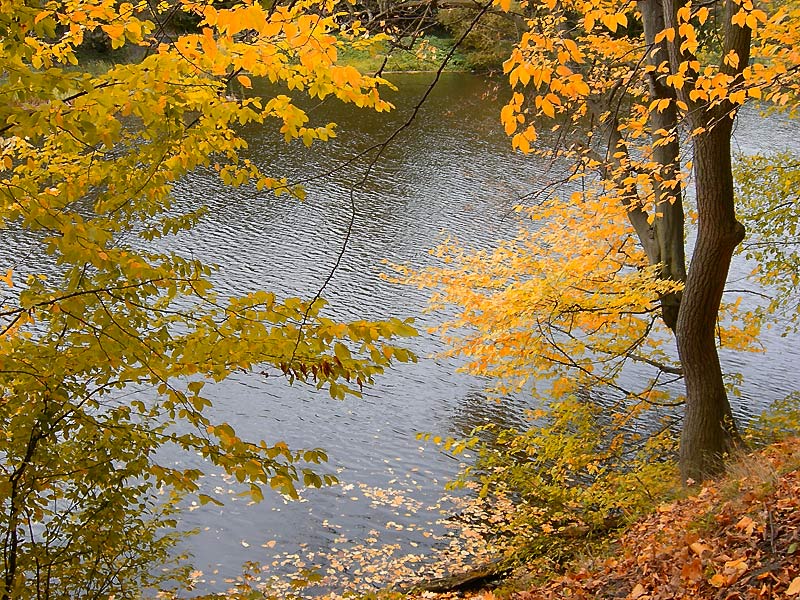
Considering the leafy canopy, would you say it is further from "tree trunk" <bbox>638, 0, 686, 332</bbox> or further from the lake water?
"tree trunk" <bbox>638, 0, 686, 332</bbox>

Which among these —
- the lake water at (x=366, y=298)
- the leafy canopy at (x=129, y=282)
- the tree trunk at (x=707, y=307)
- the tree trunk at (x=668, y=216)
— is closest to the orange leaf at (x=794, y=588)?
the leafy canopy at (x=129, y=282)

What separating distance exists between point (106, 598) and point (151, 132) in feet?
10.6

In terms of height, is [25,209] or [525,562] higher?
[25,209]

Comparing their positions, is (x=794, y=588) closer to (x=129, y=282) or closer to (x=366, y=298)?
(x=129, y=282)

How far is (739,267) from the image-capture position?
565 inches

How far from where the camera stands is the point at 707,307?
6.74 metres

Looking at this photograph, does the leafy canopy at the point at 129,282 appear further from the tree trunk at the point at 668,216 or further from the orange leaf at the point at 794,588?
the tree trunk at the point at 668,216

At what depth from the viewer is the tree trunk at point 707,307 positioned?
20.5ft

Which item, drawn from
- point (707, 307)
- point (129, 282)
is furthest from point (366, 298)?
point (129, 282)

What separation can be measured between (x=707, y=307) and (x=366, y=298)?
859 centimetres

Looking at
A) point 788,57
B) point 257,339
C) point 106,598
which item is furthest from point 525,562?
point 788,57

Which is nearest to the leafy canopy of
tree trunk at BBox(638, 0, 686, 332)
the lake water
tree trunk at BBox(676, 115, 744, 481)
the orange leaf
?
the lake water

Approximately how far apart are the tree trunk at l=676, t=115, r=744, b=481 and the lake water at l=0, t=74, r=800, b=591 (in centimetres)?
157

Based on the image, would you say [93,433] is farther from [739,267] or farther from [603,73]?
[739,267]
